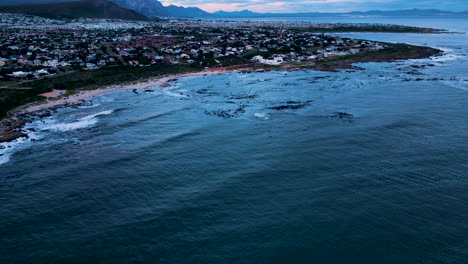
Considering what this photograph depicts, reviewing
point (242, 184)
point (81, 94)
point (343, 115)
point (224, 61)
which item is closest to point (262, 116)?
point (343, 115)

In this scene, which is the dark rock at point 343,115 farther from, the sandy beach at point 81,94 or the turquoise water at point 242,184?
the sandy beach at point 81,94

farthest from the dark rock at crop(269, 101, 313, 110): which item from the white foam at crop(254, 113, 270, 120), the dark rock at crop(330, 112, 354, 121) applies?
the dark rock at crop(330, 112, 354, 121)

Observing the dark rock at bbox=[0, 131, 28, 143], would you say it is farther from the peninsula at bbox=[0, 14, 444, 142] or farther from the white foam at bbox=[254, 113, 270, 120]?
the white foam at bbox=[254, 113, 270, 120]

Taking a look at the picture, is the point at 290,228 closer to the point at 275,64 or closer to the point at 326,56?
the point at 275,64

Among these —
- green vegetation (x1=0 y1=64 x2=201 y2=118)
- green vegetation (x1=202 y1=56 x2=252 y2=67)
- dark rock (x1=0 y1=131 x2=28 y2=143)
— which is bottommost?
dark rock (x1=0 y1=131 x2=28 y2=143)

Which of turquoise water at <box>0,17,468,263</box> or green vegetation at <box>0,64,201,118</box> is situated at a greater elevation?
green vegetation at <box>0,64,201,118</box>

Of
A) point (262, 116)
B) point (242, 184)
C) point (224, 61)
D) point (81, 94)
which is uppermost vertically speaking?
point (224, 61)

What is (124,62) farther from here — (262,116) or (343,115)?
(343,115)

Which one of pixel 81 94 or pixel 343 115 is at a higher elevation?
pixel 81 94

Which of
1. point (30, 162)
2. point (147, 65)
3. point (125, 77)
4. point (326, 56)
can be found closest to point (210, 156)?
point (30, 162)

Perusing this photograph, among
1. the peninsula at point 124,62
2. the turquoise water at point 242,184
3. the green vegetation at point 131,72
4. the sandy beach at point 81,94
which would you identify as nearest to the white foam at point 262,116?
the turquoise water at point 242,184
